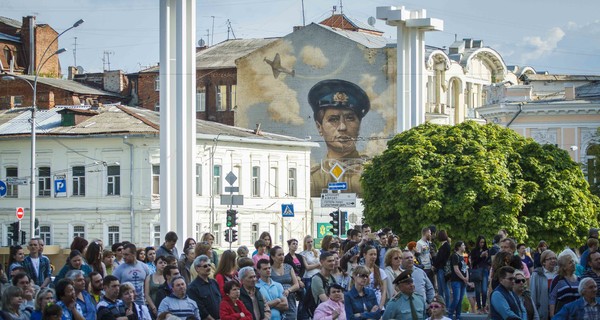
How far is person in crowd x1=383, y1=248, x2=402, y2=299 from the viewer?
18.9 m

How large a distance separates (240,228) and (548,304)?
49269mm

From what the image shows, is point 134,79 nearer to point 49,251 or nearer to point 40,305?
point 49,251

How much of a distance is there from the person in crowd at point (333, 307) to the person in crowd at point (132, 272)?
12.3ft

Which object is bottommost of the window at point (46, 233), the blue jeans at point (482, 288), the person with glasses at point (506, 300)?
the window at point (46, 233)

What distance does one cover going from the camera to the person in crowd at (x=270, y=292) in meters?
17.6

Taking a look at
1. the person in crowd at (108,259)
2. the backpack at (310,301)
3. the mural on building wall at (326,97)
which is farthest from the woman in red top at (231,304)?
the mural on building wall at (326,97)

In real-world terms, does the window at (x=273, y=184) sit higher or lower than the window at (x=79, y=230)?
higher

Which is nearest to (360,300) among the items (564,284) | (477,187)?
(564,284)

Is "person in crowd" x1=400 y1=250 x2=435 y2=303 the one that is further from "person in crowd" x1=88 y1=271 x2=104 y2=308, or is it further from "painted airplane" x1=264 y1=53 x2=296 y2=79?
"painted airplane" x1=264 y1=53 x2=296 y2=79

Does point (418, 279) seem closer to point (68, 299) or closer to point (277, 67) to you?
point (68, 299)

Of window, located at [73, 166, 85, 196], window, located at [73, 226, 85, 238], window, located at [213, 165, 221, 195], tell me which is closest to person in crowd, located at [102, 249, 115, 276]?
window, located at [73, 226, 85, 238]

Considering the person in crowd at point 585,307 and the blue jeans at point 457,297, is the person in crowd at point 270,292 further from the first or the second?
the blue jeans at point 457,297

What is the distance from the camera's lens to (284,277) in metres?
19.3

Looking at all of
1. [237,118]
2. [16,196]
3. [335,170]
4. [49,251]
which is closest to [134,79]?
[237,118]
